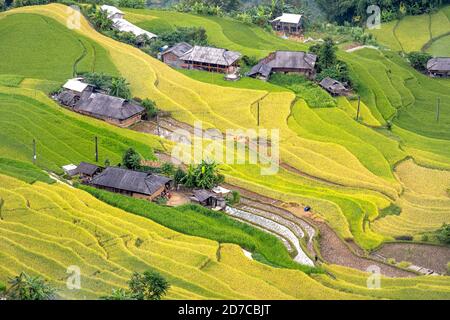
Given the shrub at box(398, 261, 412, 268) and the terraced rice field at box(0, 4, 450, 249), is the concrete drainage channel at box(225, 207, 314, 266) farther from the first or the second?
the shrub at box(398, 261, 412, 268)

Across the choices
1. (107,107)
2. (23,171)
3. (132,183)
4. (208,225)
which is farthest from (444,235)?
(107,107)

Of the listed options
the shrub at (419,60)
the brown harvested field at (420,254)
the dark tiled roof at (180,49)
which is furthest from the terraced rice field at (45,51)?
the brown harvested field at (420,254)

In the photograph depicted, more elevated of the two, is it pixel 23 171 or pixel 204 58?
pixel 23 171

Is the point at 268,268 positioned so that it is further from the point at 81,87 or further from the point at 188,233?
the point at 81,87

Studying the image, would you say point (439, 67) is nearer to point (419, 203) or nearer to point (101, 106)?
point (419, 203)

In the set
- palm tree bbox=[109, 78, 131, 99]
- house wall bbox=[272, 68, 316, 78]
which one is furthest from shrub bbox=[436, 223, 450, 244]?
house wall bbox=[272, 68, 316, 78]

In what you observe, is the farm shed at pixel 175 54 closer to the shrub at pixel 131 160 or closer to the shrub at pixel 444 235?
the shrub at pixel 131 160


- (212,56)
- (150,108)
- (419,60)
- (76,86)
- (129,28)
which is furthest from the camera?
(419,60)
